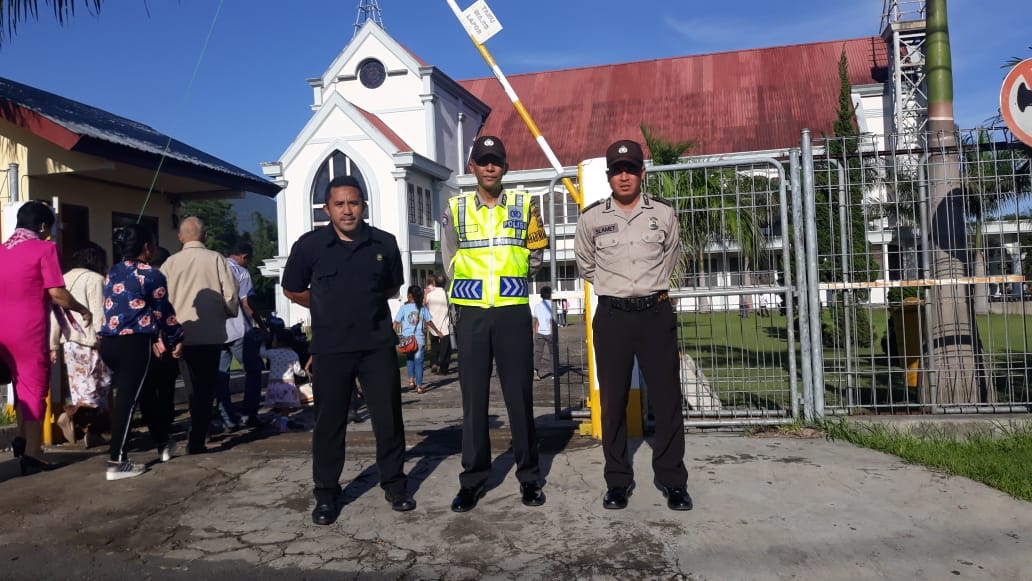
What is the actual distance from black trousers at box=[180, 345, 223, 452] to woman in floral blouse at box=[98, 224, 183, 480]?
509mm

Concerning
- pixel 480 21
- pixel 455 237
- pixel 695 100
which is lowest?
pixel 455 237

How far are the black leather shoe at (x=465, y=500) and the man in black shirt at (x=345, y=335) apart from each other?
0.84 feet

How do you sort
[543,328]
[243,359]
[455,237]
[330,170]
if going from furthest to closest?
[330,170]
[543,328]
[243,359]
[455,237]

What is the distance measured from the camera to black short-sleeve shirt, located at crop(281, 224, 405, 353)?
4570 millimetres

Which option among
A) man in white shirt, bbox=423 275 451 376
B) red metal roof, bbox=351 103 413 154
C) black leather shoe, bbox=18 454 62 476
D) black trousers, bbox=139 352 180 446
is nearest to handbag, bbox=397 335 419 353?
man in white shirt, bbox=423 275 451 376

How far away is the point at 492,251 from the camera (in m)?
4.62

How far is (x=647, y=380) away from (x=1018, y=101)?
151 inches

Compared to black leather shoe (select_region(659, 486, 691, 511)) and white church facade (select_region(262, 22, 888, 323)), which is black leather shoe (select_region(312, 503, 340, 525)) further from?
white church facade (select_region(262, 22, 888, 323))

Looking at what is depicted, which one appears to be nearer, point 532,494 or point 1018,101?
point 532,494

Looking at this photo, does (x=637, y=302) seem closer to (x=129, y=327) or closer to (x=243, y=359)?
(x=129, y=327)

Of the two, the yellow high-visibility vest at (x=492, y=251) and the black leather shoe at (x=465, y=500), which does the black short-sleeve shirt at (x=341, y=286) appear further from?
the black leather shoe at (x=465, y=500)

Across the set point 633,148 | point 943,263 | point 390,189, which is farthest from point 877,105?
point 633,148

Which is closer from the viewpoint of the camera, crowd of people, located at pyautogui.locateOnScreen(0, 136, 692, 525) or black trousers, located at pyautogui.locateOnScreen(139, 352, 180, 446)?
crowd of people, located at pyautogui.locateOnScreen(0, 136, 692, 525)

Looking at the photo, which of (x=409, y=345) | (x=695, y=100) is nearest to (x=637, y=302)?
(x=409, y=345)
